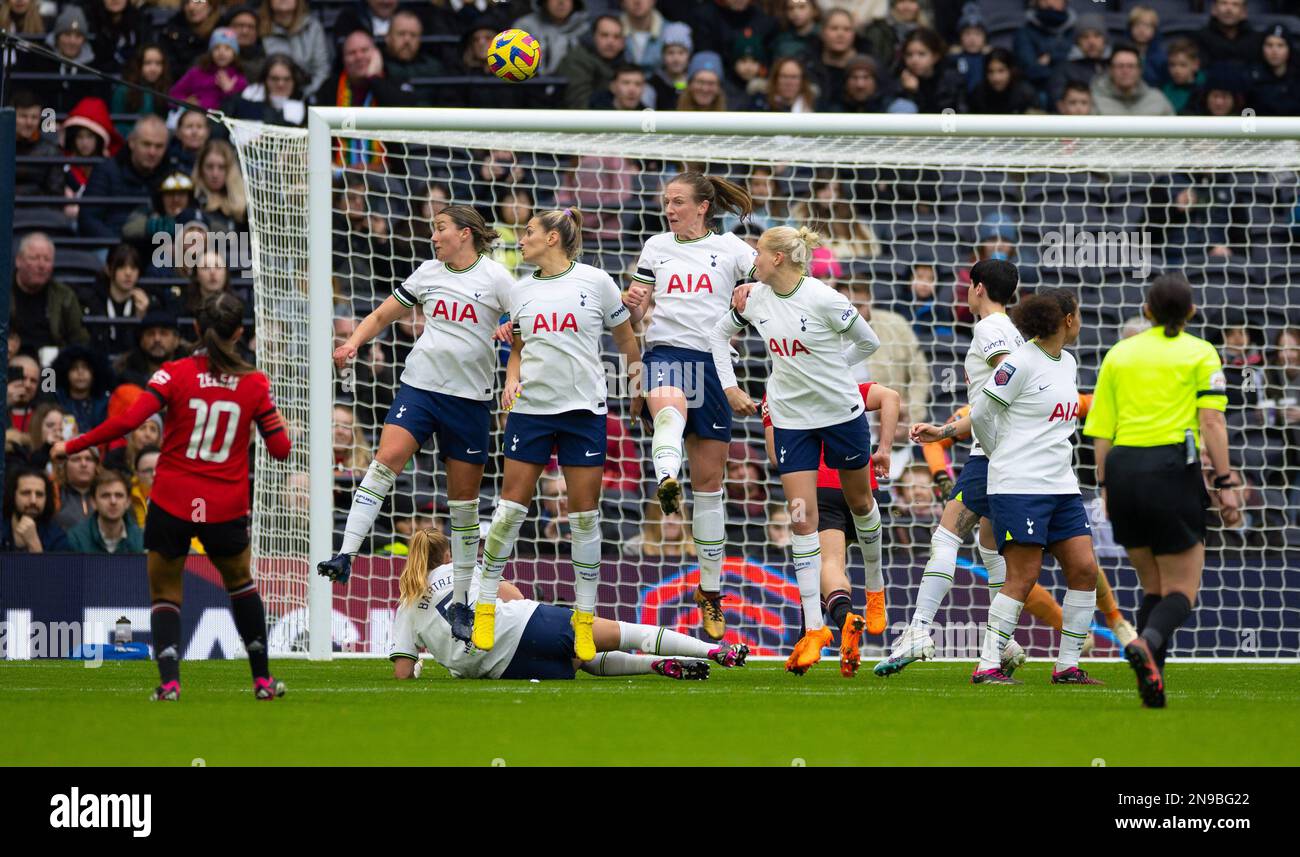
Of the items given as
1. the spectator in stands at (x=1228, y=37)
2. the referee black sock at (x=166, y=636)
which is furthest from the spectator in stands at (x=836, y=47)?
the referee black sock at (x=166, y=636)

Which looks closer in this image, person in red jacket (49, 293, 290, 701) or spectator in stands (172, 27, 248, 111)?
person in red jacket (49, 293, 290, 701)

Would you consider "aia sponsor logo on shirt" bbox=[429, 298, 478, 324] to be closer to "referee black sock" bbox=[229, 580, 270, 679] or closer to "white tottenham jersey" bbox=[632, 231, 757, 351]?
"white tottenham jersey" bbox=[632, 231, 757, 351]

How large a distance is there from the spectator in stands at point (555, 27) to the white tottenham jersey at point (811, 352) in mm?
8014

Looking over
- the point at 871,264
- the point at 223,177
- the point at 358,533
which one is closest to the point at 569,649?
the point at 358,533

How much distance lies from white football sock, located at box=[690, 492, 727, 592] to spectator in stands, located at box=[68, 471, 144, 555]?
15.0ft

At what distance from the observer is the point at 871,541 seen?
976 centimetres

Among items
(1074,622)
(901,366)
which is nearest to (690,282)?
(1074,622)

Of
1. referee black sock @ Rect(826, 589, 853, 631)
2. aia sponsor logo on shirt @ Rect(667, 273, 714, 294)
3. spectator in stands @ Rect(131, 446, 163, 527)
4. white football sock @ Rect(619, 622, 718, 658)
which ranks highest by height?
aia sponsor logo on shirt @ Rect(667, 273, 714, 294)

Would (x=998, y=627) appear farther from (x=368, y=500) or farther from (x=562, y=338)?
(x=368, y=500)

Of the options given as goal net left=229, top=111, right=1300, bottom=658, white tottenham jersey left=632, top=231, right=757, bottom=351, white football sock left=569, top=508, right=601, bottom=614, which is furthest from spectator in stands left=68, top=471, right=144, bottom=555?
white tottenham jersey left=632, top=231, right=757, bottom=351

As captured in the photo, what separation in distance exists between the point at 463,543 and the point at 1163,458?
13.1 ft

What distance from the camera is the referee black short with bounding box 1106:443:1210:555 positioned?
7410 mm

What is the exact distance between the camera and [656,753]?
5.73 meters
